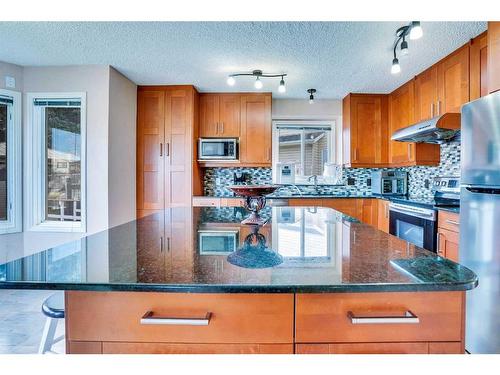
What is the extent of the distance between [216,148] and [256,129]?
2.09ft

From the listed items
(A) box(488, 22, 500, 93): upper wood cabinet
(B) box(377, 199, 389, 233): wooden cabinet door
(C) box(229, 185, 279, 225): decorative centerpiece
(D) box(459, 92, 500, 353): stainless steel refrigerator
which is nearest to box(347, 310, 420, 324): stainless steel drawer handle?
(C) box(229, 185, 279, 225): decorative centerpiece

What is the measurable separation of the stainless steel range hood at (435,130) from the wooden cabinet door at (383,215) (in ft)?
2.76

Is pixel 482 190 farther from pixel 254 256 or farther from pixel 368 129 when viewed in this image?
pixel 368 129

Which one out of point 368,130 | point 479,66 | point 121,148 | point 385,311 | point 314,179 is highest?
point 479,66

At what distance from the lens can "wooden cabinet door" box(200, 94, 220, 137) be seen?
13.3 ft

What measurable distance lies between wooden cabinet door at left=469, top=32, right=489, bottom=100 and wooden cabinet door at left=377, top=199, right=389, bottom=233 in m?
1.53

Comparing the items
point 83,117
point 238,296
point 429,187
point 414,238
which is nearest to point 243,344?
point 238,296

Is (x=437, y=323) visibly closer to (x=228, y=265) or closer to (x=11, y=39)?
(x=228, y=265)

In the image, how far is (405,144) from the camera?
11.7ft

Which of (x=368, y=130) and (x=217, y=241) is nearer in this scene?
(x=217, y=241)

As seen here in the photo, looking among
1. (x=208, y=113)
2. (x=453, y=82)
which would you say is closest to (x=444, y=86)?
(x=453, y=82)

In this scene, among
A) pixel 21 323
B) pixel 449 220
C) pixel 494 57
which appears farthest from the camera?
pixel 449 220

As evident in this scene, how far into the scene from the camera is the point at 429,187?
3.49m

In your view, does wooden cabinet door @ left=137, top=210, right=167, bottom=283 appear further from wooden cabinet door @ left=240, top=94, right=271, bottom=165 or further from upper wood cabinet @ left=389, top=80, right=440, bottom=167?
upper wood cabinet @ left=389, top=80, right=440, bottom=167
